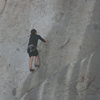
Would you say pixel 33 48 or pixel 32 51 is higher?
pixel 33 48

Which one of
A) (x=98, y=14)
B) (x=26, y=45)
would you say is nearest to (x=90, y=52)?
(x=98, y=14)

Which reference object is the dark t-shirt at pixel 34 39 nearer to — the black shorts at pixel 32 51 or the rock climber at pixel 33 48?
the rock climber at pixel 33 48

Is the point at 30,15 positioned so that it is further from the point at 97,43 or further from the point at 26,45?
the point at 97,43

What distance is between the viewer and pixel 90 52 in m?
17.9

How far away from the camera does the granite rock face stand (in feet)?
55.4

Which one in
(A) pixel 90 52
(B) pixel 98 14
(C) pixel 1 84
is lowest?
(C) pixel 1 84

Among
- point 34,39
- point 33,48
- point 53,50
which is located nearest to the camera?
point 33,48

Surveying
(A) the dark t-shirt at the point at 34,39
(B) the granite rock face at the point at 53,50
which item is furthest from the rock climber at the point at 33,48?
(B) the granite rock face at the point at 53,50

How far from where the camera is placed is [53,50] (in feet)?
63.9

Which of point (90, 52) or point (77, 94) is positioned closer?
point (77, 94)

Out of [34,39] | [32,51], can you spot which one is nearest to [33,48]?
[32,51]

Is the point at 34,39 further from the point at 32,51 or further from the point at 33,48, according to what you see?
the point at 32,51

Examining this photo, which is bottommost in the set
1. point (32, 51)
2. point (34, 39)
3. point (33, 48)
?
point (32, 51)

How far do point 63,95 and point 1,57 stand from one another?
513 centimetres
